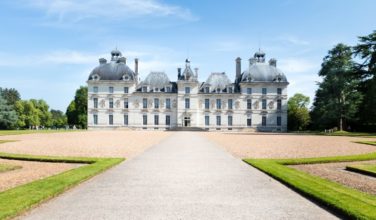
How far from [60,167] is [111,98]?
51350mm

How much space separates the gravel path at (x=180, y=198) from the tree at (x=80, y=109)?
65935 millimetres

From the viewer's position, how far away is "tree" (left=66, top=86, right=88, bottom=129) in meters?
73.1

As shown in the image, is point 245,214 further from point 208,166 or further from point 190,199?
point 208,166

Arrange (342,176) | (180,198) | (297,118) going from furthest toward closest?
A: (297,118)
(342,176)
(180,198)

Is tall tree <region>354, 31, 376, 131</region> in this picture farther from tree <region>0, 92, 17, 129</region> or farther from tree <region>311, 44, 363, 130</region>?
tree <region>0, 92, 17, 129</region>

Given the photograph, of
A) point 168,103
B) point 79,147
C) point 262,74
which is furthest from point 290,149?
point 262,74

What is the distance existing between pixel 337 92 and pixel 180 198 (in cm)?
4624

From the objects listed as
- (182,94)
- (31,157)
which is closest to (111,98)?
(182,94)

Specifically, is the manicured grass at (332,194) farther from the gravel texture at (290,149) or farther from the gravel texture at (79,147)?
the gravel texture at (79,147)

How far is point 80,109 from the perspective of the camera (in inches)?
2904

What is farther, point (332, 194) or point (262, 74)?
point (262, 74)

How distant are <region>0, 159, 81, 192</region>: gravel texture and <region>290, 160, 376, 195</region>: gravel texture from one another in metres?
7.09

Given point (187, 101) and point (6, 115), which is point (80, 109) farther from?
point (187, 101)

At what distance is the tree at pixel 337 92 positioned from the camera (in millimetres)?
47344
